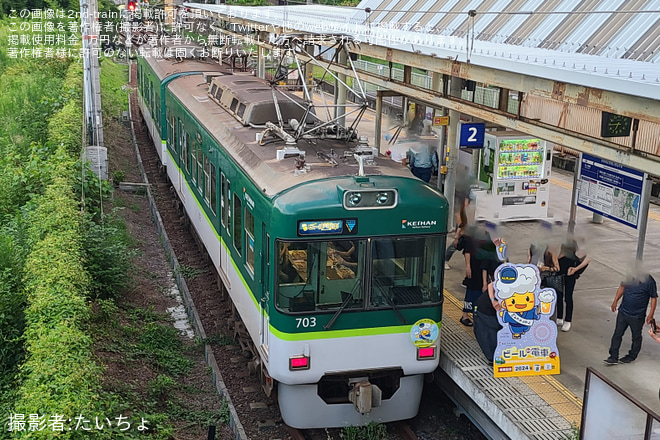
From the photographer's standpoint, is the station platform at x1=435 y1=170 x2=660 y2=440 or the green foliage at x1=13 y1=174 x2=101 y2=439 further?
the station platform at x1=435 y1=170 x2=660 y2=440

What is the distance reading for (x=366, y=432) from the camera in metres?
8.29

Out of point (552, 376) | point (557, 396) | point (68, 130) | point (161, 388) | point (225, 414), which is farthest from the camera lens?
A: point (68, 130)

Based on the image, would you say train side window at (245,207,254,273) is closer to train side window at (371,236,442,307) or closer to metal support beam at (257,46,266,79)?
train side window at (371,236,442,307)

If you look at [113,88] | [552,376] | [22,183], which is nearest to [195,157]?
[22,183]

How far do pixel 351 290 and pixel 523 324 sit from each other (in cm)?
201

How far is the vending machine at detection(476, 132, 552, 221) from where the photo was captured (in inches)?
534

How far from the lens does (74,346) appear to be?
24.6 ft

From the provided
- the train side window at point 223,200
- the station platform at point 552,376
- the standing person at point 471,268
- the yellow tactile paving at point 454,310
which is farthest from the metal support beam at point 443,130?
the train side window at point 223,200

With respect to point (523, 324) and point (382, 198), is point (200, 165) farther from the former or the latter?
point (523, 324)

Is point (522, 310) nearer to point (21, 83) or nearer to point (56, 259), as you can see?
point (56, 259)

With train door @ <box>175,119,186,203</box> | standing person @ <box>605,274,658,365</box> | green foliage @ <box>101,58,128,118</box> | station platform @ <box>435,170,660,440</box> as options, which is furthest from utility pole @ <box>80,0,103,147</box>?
standing person @ <box>605,274,658,365</box>

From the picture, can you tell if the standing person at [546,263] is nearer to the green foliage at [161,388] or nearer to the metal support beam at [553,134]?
the metal support beam at [553,134]

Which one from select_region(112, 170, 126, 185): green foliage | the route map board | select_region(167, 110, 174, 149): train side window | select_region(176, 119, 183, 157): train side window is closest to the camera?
the route map board

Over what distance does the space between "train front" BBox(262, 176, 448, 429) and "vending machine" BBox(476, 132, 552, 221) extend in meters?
5.80
